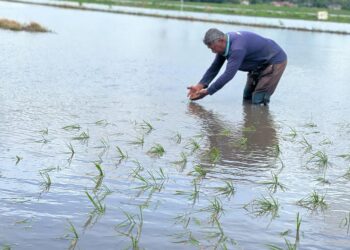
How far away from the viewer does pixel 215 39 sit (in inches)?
342

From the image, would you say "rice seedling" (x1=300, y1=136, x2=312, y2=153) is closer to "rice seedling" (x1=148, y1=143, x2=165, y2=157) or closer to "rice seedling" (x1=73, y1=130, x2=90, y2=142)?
"rice seedling" (x1=148, y1=143, x2=165, y2=157)

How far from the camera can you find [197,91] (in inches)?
371

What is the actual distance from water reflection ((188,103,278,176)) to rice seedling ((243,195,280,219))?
0.84m

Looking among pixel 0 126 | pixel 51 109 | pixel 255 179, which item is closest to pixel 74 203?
pixel 255 179

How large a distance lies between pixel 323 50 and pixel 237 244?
19373mm

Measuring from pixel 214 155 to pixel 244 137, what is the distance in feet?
3.80

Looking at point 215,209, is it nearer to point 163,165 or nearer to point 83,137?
point 163,165

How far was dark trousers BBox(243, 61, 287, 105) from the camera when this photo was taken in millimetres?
9766

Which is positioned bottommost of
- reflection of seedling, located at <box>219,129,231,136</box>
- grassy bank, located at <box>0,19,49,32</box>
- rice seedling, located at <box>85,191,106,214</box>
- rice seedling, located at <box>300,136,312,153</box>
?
grassy bank, located at <box>0,19,49,32</box>

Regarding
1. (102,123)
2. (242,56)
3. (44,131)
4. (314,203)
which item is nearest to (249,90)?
(242,56)

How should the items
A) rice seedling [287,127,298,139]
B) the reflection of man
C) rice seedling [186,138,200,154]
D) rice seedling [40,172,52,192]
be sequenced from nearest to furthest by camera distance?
rice seedling [40,172,52,192]
the reflection of man
rice seedling [186,138,200,154]
rice seedling [287,127,298,139]

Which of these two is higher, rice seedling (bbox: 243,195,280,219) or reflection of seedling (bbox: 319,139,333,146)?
rice seedling (bbox: 243,195,280,219)

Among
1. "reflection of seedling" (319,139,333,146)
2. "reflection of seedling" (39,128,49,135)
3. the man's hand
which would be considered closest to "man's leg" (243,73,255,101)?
the man's hand

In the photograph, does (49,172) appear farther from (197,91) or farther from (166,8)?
(166,8)
